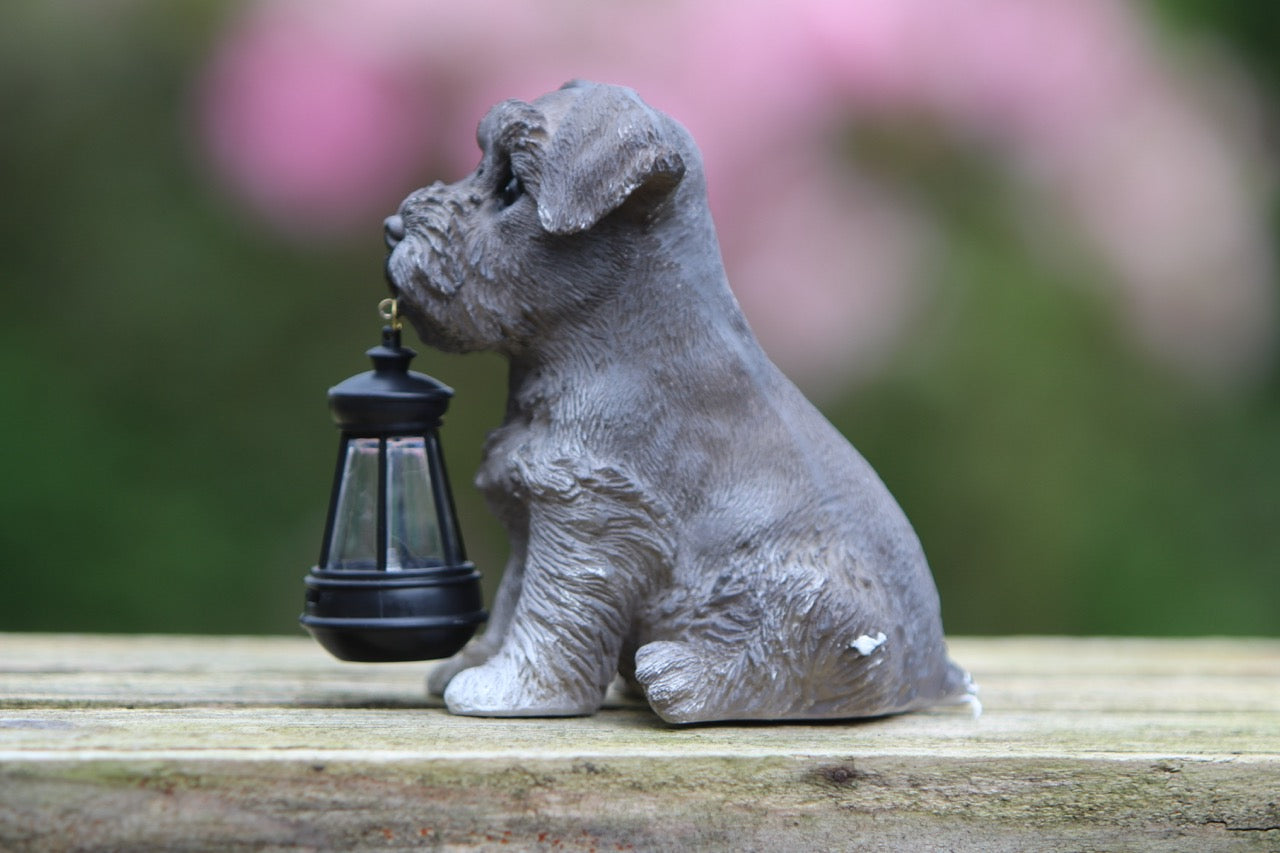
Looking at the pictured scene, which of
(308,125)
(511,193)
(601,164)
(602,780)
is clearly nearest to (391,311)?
(511,193)

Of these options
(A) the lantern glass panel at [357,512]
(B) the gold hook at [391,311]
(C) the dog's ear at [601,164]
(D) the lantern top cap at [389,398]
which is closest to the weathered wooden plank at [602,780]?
(A) the lantern glass panel at [357,512]

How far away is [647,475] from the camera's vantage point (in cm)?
165

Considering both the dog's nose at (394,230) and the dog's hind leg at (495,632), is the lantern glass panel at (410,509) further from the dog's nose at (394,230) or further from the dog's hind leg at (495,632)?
the dog's nose at (394,230)

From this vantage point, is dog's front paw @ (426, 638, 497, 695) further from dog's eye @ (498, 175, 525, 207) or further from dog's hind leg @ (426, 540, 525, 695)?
dog's eye @ (498, 175, 525, 207)

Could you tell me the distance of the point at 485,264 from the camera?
65.4 inches

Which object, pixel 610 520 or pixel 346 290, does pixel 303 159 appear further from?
pixel 610 520

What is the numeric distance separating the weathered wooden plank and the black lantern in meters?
0.10

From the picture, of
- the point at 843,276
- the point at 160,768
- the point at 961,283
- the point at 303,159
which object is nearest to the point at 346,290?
the point at 303,159

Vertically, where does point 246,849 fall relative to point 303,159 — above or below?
below

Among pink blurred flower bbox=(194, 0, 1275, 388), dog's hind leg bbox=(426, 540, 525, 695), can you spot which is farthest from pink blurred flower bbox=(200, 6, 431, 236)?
dog's hind leg bbox=(426, 540, 525, 695)

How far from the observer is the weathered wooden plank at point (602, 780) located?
1.33m

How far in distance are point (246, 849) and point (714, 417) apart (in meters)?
0.68

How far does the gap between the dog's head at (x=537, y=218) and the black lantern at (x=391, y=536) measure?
0.08 m

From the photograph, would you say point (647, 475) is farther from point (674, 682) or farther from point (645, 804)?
point (645, 804)
